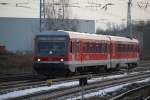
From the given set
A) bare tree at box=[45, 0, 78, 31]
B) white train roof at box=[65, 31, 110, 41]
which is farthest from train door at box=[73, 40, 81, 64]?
bare tree at box=[45, 0, 78, 31]

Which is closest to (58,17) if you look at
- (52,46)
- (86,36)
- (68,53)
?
(86,36)

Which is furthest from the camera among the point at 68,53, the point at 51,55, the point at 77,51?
the point at 77,51

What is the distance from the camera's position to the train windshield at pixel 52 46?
93.2ft

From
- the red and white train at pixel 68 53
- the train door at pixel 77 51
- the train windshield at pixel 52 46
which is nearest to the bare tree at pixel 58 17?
the red and white train at pixel 68 53

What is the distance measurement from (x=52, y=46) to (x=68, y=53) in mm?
1144

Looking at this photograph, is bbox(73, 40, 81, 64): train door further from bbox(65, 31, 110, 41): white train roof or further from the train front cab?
the train front cab

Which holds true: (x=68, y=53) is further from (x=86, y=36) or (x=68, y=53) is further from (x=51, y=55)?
(x=86, y=36)

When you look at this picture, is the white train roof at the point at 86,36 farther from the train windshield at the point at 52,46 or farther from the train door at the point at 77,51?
the train windshield at the point at 52,46

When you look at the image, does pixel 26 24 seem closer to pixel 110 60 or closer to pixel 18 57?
pixel 18 57

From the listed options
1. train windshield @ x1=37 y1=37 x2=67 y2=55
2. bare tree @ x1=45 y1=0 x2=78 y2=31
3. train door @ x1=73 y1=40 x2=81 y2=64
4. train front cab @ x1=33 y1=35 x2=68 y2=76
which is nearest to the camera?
train front cab @ x1=33 y1=35 x2=68 y2=76

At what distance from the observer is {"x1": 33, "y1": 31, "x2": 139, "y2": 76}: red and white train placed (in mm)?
28266

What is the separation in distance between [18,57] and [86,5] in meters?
9.30

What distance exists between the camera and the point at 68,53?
28.3 metres

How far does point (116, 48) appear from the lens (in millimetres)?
38250
